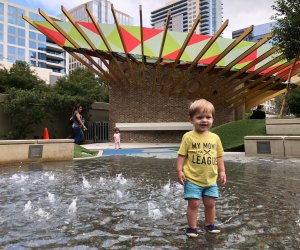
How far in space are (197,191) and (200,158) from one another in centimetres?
32

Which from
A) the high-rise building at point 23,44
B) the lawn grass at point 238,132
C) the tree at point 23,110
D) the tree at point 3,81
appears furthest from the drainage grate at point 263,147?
the high-rise building at point 23,44

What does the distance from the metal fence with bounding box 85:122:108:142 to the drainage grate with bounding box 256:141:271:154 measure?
16.9 meters

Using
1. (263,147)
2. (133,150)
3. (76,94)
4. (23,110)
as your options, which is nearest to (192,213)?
(263,147)

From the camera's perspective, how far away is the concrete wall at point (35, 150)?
1032 cm

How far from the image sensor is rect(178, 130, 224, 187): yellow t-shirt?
331 centimetres

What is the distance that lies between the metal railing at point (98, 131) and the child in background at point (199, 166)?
81.1ft

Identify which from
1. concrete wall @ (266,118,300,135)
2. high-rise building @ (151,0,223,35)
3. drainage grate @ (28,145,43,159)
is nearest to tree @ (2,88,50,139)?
drainage grate @ (28,145,43,159)

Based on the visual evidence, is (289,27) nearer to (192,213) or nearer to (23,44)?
(192,213)

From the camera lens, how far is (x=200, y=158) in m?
3.32

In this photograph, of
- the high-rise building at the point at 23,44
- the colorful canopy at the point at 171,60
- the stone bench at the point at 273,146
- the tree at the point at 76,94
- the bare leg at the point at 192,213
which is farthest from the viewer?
the high-rise building at the point at 23,44

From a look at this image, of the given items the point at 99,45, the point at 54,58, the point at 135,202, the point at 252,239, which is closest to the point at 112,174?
the point at 135,202

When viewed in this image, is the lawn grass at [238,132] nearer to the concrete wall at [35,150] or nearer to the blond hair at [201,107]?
the concrete wall at [35,150]

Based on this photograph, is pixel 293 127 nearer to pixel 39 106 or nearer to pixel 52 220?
pixel 52 220

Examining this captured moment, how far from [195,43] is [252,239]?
77.4ft
